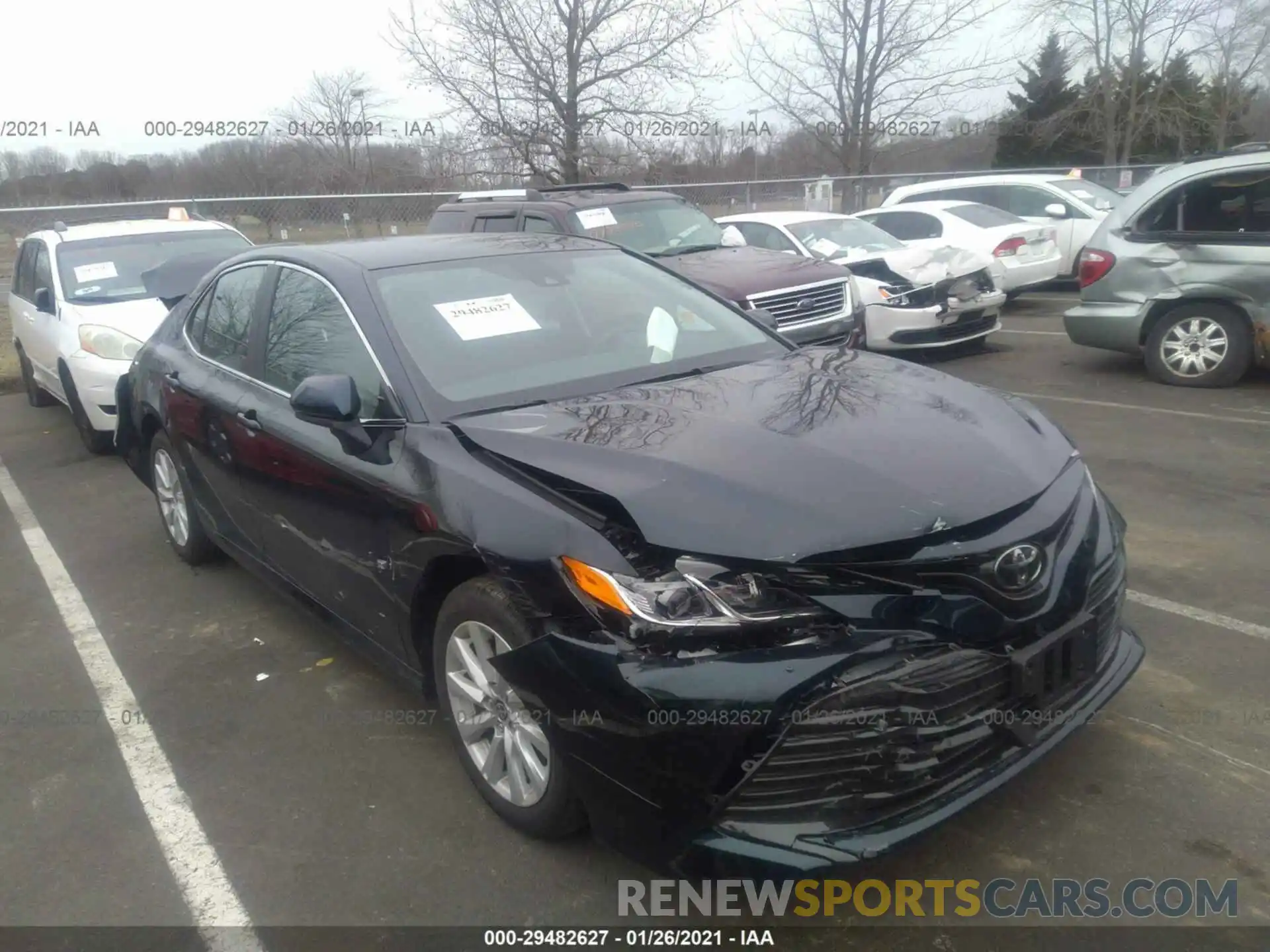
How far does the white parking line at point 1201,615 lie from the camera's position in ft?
12.6

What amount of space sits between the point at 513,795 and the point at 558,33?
13.6 m

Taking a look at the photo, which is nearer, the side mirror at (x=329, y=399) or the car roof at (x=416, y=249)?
the side mirror at (x=329, y=399)

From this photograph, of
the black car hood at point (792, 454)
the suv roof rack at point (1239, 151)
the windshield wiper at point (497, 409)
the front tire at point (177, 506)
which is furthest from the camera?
the suv roof rack at point (1239, 151)

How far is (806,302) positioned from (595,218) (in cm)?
216

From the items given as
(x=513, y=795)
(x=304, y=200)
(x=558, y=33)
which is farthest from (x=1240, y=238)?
(x=304, y=200)

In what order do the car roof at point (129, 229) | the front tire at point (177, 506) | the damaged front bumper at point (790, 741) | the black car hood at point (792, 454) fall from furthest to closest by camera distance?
the car roof at point (129, 229) → the front tire at point (177, 506) → the black car hood at point (792, 454) → the damaged front bumper at point (790, 741)

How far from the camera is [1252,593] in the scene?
4.15 meters

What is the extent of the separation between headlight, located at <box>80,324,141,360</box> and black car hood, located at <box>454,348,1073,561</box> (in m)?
5.31

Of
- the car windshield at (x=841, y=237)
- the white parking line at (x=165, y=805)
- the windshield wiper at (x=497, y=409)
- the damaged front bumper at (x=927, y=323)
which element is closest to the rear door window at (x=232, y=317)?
the white parking line at (x=165, y=805)

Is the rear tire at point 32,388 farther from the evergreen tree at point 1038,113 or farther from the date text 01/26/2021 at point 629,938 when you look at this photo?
the evergreen tree at point 1038,113

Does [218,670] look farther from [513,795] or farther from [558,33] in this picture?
[558,33]

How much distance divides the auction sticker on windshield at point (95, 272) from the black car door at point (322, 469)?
4.85 meters

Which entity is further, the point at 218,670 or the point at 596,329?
the point at 218,670

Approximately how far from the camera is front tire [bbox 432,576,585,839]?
272cm
